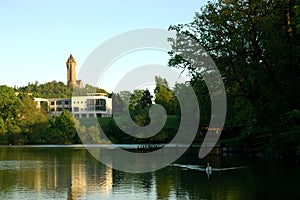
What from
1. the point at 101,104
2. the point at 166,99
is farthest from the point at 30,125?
the point at 166,99

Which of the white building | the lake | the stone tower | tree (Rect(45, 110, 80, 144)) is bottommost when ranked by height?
the lake

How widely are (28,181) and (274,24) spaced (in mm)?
19478

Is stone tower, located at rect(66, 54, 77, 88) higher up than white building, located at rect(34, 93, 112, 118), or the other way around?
stone tower, located at rect(66, 54, 77, 88)

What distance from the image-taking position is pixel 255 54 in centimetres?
3578

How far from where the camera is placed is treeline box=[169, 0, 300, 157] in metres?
34.7

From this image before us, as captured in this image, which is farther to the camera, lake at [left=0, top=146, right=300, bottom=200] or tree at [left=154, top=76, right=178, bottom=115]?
tree at [left=154, top=76, right=178, bottom=115]

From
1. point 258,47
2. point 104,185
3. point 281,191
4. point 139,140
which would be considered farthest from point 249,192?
point 139,140

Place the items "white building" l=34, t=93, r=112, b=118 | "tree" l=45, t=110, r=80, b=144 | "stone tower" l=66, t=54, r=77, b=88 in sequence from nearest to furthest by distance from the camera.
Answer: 1. "tree" l=45, t=110, r=80, b=144
2. "white building" l=34, t=93, r=112, b=118
3. "stone tower" l=66, t=54, r=77, b=88

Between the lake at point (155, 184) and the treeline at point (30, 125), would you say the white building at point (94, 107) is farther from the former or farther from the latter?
the lake at point (155, 184)

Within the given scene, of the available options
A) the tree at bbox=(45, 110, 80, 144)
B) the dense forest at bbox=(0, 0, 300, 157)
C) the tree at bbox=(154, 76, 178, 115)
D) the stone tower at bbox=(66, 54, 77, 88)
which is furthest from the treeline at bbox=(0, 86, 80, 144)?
the stone tower at bbox=(66, 54, 77, 88)

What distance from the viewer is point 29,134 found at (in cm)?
11119

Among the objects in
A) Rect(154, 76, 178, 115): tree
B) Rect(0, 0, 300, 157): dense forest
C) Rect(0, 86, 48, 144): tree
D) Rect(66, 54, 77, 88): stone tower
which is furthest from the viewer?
Rect(66, 54, 77, 88): stone tower

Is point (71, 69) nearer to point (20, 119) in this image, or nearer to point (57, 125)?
point (20, 119)

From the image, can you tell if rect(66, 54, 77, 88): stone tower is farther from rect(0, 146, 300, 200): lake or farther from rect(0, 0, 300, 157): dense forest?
rect(0, 146, 300, 200): lake
